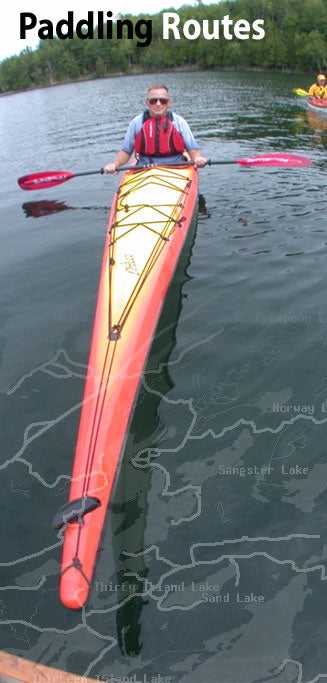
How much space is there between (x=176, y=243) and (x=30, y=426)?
3.42m

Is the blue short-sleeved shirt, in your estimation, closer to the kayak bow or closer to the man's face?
the man's face

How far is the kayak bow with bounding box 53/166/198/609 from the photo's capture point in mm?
2938

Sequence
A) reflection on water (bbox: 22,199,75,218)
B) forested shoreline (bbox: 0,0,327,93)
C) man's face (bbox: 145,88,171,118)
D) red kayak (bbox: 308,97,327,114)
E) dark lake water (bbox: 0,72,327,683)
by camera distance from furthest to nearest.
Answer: forested shoreline (bbox: 0,0,327,93), red kayak (bbox: 308,97,327,114), reflection on water (bbox: 22,199,75,218), man's face (bbox: 145,88,171,118), dark lake water (bbox: 0,72,327,683)

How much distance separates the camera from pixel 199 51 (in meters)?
53.5

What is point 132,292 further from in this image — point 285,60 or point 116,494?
point 285,60

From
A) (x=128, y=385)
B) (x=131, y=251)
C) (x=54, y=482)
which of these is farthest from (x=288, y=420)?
(x=131, y=251)

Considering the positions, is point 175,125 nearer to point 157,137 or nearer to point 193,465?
point 157,137

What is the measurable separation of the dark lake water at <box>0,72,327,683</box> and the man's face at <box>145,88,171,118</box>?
2.14m

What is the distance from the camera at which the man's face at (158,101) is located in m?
7.95

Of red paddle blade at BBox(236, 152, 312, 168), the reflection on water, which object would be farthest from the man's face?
the reflection on water

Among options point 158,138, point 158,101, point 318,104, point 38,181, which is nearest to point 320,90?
point 318,104

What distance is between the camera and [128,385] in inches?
168

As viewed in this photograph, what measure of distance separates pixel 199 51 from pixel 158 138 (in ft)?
176

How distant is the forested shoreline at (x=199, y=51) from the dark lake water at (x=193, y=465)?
1552 inches
